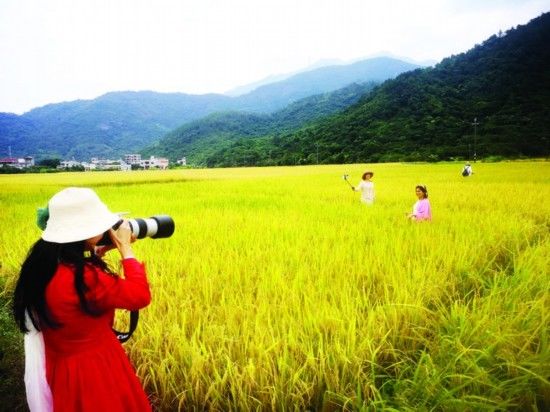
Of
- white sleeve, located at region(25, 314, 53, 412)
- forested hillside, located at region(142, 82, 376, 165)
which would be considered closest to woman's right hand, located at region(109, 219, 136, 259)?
white sleeve, located at region(25, 314, 53, 412)

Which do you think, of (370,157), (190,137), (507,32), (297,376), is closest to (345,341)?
(297,376)

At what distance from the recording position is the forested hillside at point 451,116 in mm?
40906

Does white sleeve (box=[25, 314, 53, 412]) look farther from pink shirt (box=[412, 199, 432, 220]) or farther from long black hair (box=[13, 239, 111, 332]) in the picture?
pink shirt (box=[412, 199, 432, 220])

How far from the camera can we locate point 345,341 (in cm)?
170

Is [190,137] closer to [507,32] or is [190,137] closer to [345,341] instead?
[507,32]

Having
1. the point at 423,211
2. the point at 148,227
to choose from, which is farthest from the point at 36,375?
the point at 423,211

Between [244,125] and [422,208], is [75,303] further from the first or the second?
[244,125]

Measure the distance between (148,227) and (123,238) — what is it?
199mm

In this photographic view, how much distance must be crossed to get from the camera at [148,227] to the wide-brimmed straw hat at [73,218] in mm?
139

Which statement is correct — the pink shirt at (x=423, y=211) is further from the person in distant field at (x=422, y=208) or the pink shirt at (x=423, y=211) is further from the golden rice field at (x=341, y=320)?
the golden rice field at (x=341, y=320)

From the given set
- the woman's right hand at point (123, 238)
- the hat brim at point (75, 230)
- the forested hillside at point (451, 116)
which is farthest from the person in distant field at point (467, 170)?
the forested hillside at point (451, 116)

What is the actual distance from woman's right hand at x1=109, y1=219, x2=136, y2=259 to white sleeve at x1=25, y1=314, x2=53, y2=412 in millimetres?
364

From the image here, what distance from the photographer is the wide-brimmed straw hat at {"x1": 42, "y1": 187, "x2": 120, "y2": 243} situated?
1138mm

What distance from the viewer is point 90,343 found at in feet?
4.04
